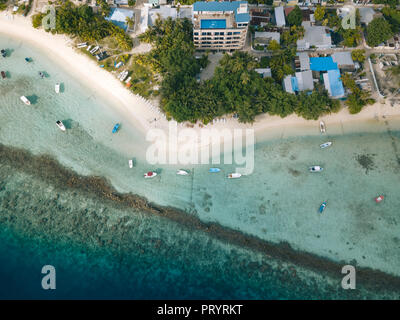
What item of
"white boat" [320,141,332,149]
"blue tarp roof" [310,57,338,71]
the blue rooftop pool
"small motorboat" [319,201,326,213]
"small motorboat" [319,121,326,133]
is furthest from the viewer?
"blue tarp roof" [310,57,338,71]

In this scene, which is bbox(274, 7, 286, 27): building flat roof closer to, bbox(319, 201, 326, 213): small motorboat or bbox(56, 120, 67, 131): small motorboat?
bbox(319, 201, 326, 213): small motorboat

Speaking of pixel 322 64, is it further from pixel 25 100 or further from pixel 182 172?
pixel 25 100

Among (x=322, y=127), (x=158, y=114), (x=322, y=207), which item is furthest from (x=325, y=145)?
(x=158, y=114)

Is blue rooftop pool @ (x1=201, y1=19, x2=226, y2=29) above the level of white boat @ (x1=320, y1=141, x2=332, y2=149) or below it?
above

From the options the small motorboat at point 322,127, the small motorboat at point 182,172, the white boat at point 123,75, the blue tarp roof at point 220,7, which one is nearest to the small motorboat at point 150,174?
the small motorboat at point 182,172

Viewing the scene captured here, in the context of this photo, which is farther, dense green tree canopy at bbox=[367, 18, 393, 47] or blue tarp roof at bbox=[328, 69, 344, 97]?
dense green tree canopy at bbox=[367, 18, 393, 47]

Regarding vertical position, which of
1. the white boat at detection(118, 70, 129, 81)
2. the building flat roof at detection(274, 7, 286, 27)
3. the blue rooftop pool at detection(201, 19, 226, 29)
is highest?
the building flat roof at detection(274, 7, 286, 27)

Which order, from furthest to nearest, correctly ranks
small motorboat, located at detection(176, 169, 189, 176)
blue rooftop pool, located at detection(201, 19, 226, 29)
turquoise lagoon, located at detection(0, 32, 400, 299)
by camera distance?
blue rooftop pool, located at detection(201, 19, 226, 29), small motorboat, located at detection(176, 169, 189, 176), turquoise lagoon, located at detection(0, 32, 400, 299)

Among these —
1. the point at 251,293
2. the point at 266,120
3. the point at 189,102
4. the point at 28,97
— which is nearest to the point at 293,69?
the point at 266,120

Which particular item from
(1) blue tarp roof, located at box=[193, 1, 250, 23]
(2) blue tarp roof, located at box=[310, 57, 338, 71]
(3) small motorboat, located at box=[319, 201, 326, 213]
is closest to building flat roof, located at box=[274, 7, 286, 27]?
(2) blue tarp roof, located at box=[310, 57, 338, 71]
